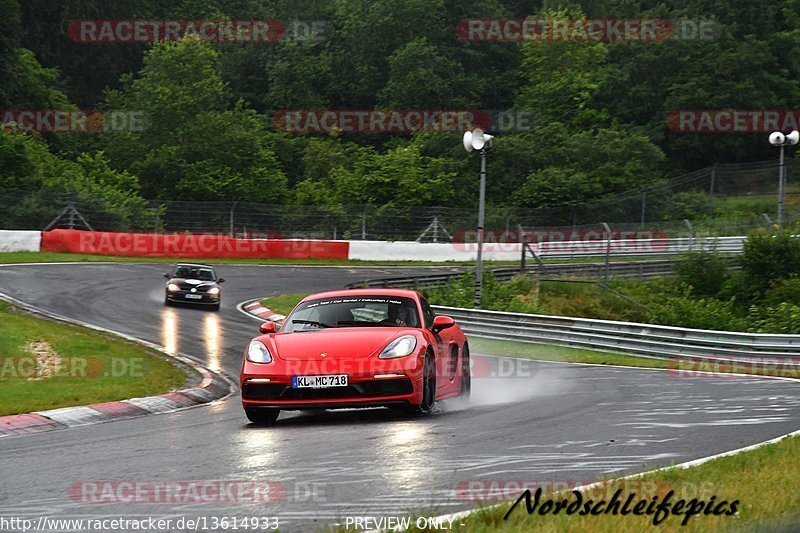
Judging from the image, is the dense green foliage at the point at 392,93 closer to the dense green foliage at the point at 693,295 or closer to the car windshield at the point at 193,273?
the dense green foliage at the point at 693,295

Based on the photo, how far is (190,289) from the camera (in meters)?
28.4

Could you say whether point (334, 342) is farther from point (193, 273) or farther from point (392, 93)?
point (392, 93)

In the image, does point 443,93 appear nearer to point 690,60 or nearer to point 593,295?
point 690,60

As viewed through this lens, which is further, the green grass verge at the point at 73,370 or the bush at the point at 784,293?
the bush at the point at 784,293

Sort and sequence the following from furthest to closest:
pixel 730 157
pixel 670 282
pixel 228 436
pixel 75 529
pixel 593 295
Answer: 1. pixel 730 157
2. pixel 670 282
3. pixel 593 295
4. pixel 228 436
5. pixel 75 529

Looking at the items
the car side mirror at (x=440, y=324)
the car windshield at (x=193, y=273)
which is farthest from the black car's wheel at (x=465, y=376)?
the car windshield at (x=193, y=273)

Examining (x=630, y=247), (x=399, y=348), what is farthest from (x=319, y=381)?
(x=630, y=247)

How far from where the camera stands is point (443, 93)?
77375 mm

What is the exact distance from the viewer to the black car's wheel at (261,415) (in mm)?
10562

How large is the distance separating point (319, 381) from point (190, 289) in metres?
18.8

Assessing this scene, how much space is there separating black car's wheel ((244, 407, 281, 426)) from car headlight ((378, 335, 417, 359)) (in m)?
1.21

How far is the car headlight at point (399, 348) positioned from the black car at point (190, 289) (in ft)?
60.3

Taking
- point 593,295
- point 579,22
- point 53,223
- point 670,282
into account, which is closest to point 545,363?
point 593,295

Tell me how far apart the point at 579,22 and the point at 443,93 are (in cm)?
1116
